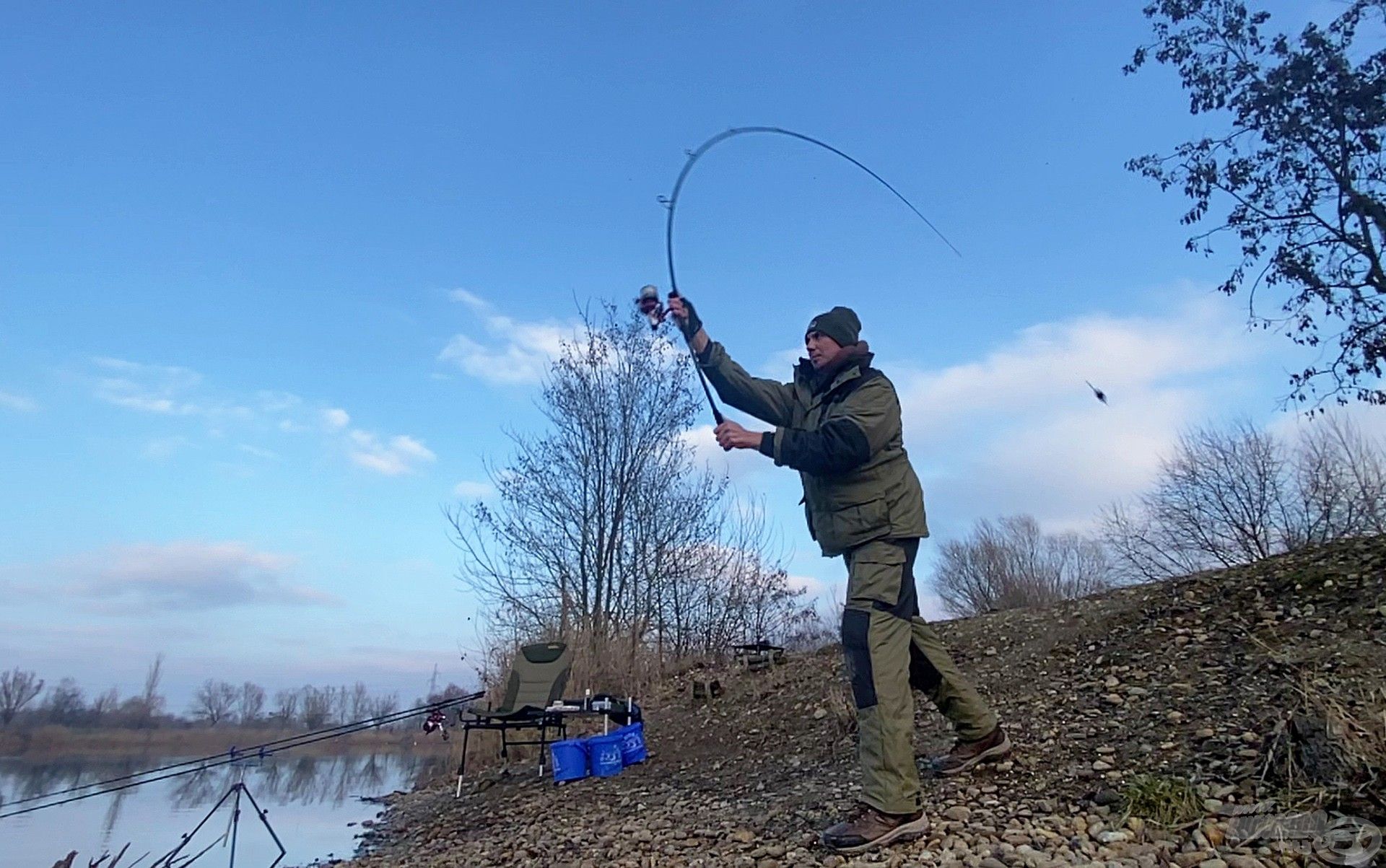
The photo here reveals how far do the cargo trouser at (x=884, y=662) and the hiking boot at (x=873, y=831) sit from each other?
1.2 inches

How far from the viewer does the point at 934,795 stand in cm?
355

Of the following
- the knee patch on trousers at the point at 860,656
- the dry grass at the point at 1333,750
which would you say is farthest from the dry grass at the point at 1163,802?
the knee patch on trousers at the point at 860,656

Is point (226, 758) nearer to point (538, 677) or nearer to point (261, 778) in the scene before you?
point (538, 677)

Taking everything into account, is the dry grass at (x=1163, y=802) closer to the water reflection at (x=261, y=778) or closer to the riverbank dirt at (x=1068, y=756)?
the riverbank dirt at (x=1068, y=756)

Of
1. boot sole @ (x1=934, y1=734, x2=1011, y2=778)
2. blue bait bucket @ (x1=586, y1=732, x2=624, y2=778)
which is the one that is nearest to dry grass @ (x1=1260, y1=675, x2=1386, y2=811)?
boot sole @ (x1=934, y1=734, x2=1011, y2=778)

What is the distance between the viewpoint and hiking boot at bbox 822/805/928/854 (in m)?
3.02

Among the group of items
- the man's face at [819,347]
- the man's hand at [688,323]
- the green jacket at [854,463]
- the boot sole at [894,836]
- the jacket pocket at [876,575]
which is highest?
the man's hand at [688,323]

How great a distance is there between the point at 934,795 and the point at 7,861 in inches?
293

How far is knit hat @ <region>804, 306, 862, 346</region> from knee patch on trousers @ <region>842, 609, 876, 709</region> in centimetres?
106

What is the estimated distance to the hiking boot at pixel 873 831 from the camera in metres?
3.02

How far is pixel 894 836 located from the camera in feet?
9.91

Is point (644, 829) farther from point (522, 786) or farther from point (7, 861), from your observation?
point (7, 861)

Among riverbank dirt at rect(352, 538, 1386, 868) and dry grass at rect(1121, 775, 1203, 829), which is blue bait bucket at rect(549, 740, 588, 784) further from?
dry grass at rect(1121, 775, 1203, 829)

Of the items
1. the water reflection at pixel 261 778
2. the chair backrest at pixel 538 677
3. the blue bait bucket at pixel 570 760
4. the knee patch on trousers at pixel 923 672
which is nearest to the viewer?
the knee patch on trousers at pixel 923 672
